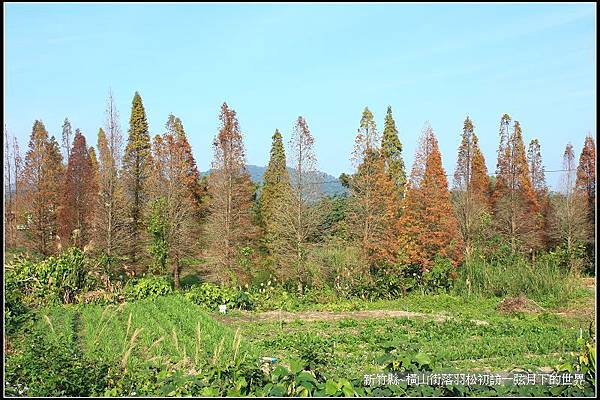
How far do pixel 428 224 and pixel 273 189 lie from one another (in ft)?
20.9

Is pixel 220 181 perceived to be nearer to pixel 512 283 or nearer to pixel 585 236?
pixel 512 283

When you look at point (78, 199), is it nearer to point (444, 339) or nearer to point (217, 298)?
point (217, 298)

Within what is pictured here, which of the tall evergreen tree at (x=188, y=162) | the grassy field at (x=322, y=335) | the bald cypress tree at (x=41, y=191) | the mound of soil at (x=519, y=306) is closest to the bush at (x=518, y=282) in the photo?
the mound of soil at (x=519, y=306)

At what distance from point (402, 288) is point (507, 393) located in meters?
9.71

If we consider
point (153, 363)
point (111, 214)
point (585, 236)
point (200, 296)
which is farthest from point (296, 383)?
point (585, 236)

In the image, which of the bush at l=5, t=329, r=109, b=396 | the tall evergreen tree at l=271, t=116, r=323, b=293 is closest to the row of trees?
→ the tall evergreen tree at l=271, t=116, r=323, b=293

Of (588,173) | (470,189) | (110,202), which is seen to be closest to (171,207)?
(110,202)

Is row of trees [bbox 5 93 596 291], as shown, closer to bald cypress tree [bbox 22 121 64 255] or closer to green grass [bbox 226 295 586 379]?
bald cypress tree [bbox 22 121 64 255]

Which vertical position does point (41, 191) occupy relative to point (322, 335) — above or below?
above

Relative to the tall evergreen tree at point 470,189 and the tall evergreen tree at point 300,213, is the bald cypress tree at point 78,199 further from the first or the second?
the tall evergreen tree at point 470,189

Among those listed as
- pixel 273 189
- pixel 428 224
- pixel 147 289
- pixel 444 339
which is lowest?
pixel 444 339

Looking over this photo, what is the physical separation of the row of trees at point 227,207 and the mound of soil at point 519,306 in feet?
8.04

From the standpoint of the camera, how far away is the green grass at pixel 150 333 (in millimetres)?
7027

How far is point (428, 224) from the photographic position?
14.0m
